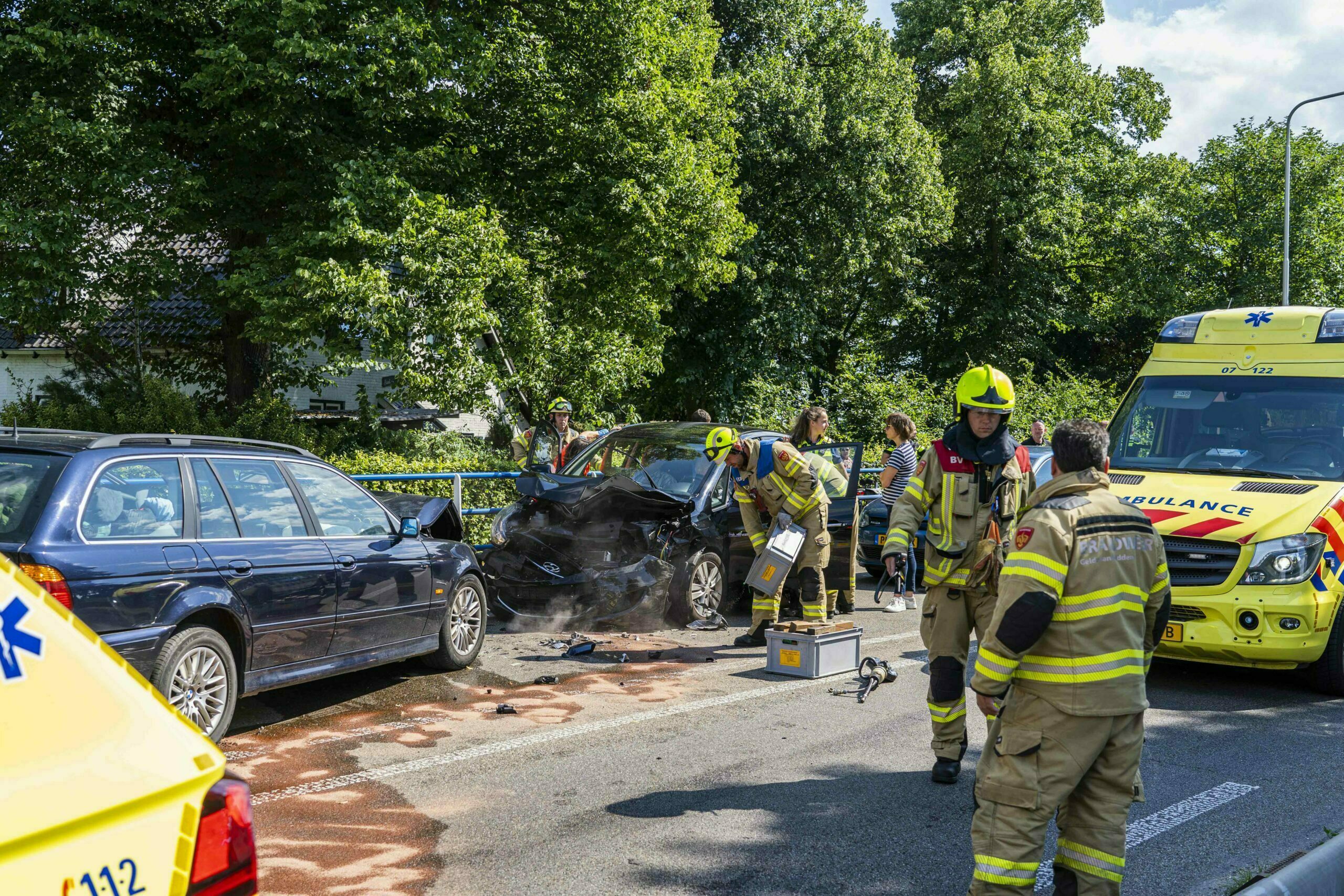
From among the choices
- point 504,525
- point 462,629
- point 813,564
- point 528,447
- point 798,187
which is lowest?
point 462,629

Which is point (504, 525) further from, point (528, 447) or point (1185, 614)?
point (1185, 614)

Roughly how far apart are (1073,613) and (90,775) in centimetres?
292

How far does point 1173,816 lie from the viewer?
5105 millimetres

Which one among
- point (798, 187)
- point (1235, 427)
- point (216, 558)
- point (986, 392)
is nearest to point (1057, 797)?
point (986, 392)

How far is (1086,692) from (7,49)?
13.9 meters

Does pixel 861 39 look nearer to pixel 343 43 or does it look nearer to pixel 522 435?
pixel 343 43

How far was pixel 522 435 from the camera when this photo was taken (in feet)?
43.2

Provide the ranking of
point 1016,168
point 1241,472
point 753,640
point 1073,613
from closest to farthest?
point 1073,613 < point 1241,472 < point 753,640 < point 1016,168

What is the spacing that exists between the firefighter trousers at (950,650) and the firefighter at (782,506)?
8.83 feet

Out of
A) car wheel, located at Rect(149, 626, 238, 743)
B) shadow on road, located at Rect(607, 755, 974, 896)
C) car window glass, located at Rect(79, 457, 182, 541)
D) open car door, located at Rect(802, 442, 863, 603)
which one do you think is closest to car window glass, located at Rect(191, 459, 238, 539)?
car window glass, located at Rect(79, 457, 182, 541)

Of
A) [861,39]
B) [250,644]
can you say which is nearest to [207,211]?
[250,644]

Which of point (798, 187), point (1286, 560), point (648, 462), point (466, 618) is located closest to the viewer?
point (1286, 560)

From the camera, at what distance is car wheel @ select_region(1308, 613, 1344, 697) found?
7.34 m

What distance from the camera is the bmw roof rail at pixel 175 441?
563 centimetres
